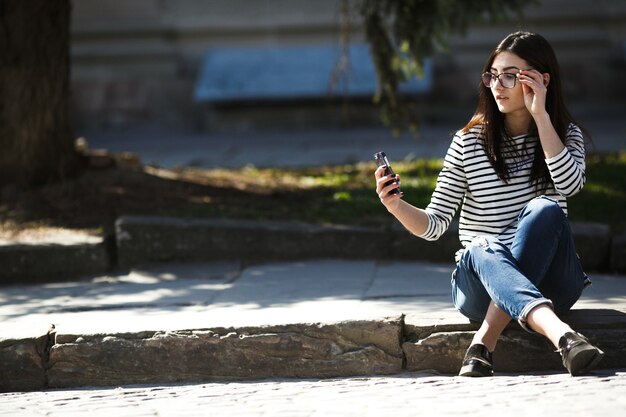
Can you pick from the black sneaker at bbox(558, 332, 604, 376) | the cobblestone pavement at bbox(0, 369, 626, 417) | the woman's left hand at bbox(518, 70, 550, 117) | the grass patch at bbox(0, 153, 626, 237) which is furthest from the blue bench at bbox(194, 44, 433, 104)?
the black sneaker at bbox(558, 332, 604, 376)

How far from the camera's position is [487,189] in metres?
4.31

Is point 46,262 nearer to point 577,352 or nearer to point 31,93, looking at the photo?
point 31,93

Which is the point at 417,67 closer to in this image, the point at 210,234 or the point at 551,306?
the point at 210,234

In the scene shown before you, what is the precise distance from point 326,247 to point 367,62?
727 cm

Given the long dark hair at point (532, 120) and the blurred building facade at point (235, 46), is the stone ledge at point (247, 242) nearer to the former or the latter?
the long dark hair at point (532, 120)

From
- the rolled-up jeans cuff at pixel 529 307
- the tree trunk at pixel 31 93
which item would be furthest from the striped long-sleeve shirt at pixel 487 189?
the tree trunk at pixel 31 93

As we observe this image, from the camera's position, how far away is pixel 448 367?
4316mm

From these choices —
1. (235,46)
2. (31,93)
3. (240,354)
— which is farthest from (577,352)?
Answer: (235,46)

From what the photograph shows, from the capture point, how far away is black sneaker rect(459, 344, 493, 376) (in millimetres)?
4039

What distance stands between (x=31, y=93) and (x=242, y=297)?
2.71 meters

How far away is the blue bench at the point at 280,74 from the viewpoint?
1287 cm

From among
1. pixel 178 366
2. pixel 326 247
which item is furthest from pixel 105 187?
pixel 178 366

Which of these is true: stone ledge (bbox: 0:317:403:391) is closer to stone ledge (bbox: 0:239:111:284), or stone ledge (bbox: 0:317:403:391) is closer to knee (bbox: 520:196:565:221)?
knee (bbox: 520:196:565:221)

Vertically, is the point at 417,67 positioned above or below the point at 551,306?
above
